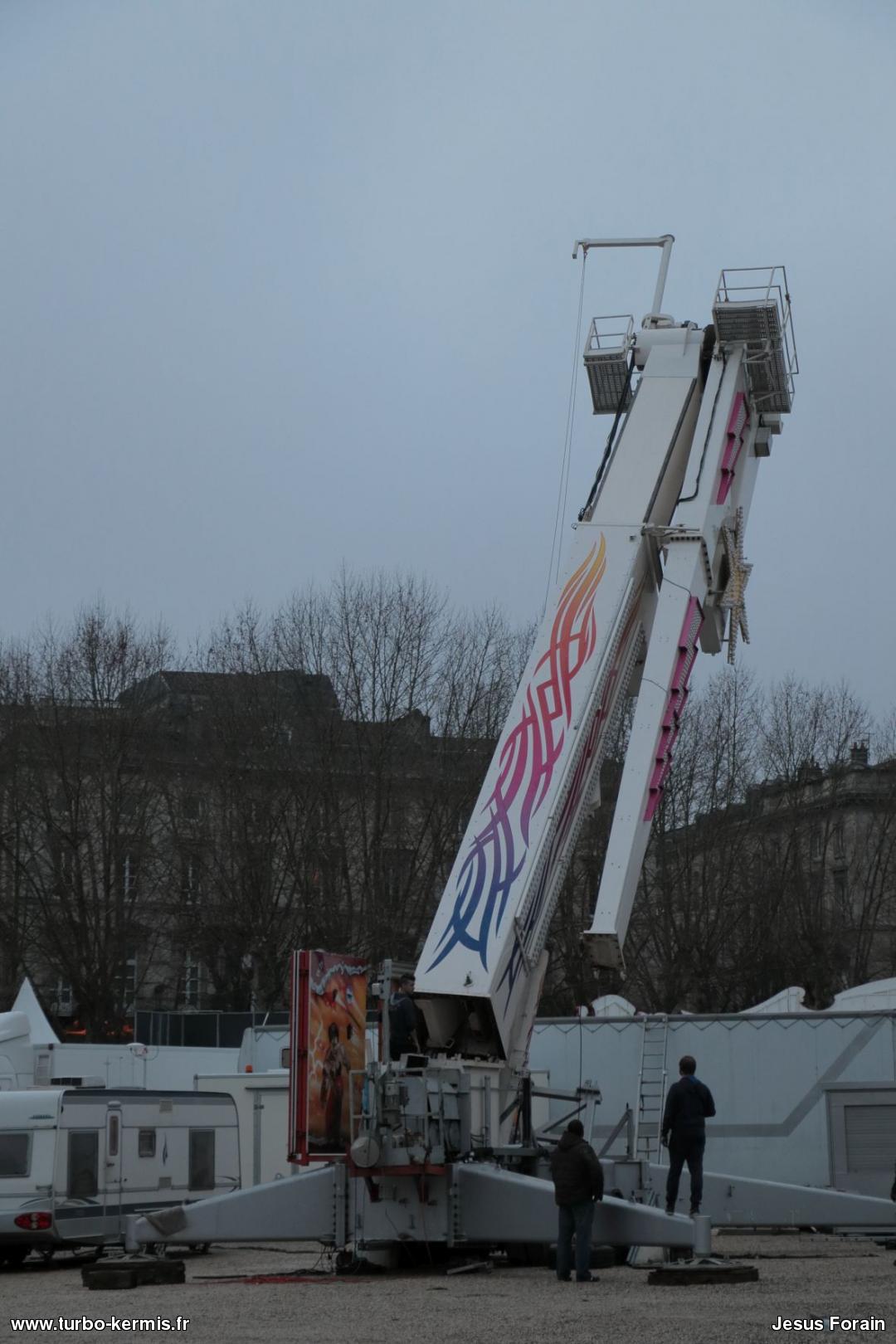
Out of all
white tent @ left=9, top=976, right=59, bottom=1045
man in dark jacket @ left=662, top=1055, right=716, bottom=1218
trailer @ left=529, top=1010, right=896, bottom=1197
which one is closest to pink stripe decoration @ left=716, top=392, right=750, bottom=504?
man in dark jacket @ left=662, top=1055, right=716, bottom=1218

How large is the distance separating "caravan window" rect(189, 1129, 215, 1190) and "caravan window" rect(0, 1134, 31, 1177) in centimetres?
291

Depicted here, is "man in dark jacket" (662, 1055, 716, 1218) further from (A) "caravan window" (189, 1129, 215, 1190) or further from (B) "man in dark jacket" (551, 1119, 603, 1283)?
(A) "caravan window" (189, 1129, 215, 1190)

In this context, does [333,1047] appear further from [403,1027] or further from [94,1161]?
[94,1161]

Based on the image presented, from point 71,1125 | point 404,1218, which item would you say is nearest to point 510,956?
point 404,1218

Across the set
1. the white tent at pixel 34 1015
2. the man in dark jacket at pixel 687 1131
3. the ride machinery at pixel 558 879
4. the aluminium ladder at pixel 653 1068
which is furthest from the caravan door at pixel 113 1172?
the white tent at pixel 34 1015

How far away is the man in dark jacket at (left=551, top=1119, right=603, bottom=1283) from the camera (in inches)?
522

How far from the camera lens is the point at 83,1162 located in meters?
18.7

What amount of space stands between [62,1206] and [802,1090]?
1029 cm

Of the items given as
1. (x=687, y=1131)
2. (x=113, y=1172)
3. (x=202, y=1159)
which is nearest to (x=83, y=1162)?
(x=113, y=1172)

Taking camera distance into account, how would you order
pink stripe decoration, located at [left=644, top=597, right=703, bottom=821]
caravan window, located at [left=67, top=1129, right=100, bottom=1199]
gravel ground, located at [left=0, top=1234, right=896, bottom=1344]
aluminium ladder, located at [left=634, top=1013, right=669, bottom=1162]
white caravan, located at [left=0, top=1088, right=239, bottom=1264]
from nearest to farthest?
1. gravel ground, located at [left=0, top=1234, right=896, bottom=1344]
2. pink stripe decoration, located at [left=644, top=597, right=703, bottom=821]
3. white caravan, located at [left=0, top=1088, right=239, bottom=1264]
4. caravan window, located at [left=67, top=1129, right=100, bottom=1199]
5. aluminium ladder, located at [left=634, top=1013, right=669, bottom=1162]

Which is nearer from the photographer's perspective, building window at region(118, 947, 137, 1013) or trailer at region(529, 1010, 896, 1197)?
trailer at region(529, 1010, 896, 1197)

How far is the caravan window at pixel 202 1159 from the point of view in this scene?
20828mm

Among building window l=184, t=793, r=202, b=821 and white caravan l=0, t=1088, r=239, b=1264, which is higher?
building window l=184, t=793, r=202, b=821

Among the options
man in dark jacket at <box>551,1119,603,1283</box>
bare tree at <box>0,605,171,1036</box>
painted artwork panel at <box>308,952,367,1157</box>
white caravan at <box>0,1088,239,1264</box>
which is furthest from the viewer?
bare tree at <box>0,605,171,1036</box>
